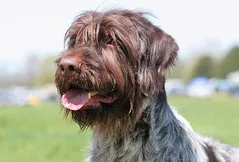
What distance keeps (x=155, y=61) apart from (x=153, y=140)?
0.85 metres

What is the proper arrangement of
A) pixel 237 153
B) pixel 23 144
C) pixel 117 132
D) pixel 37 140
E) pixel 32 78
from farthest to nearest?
pixel 32 78
pixel 37 140
pixel 23 144
pixel 237 153
pixel 117 132

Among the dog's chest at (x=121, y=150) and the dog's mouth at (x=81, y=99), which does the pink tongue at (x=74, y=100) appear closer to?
the dog's mouth at (x=81, y=99)

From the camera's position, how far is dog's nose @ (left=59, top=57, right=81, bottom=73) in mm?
5578

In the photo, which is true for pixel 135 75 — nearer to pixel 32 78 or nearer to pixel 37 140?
pixel 37 140

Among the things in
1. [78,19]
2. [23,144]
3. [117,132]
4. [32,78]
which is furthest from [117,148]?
[32,78]

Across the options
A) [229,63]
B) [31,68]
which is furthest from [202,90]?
[31,68]

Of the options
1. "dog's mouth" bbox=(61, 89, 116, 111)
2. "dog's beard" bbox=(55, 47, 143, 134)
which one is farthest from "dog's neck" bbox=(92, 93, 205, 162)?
"dog's mouth" bbox=(61, 89, 116, 111)

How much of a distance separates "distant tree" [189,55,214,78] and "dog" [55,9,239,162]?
115 m

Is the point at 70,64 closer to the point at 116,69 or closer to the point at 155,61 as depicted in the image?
the point at 116,69

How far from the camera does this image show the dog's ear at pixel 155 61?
588 centimetres

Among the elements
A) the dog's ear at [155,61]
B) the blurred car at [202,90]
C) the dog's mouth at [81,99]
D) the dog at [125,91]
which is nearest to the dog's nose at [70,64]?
the dog at [125,91]

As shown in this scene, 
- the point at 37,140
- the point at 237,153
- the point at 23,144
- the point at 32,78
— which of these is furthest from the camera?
the point at 32,78

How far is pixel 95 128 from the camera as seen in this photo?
6.24 metres

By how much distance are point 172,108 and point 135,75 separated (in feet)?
2.48
